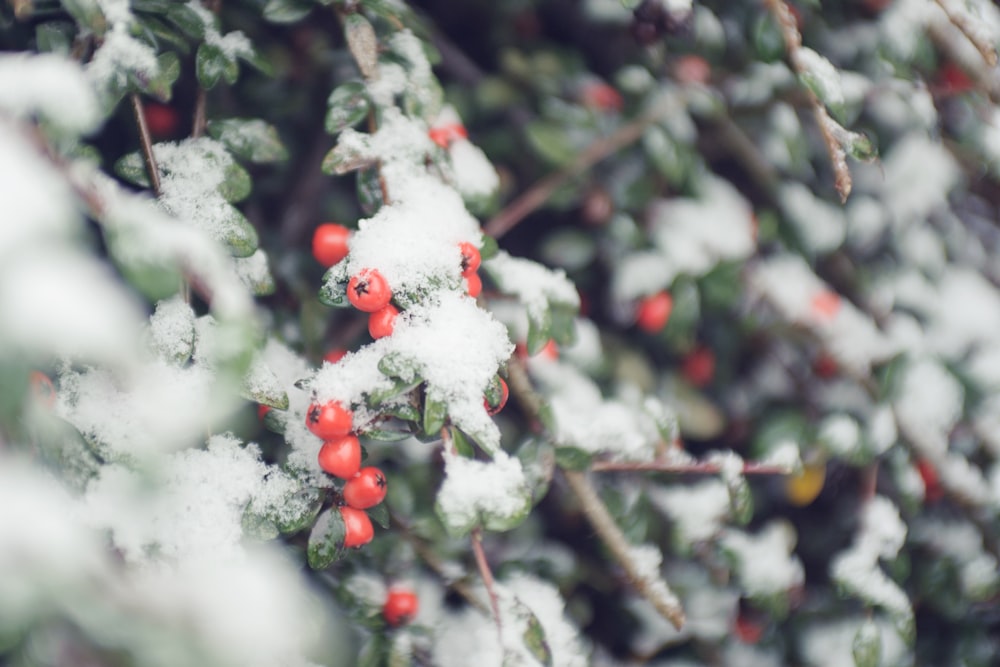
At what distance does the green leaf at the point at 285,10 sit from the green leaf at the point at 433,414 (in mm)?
588

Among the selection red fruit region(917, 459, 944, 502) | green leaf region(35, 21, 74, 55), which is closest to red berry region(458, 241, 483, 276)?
green leaf region(35, 21, 74, 55)

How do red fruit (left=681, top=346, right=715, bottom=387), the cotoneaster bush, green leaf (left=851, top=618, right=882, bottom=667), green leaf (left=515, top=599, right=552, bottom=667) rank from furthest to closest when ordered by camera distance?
1. red fruit (left=681, top=346, right=715, bottom=387)
2. green leaf (left=851, top=618, right=882, bottom=667)
3. green leaf (left=515, top=599, right=552, bottom=667)
4. the cotoneaster bush

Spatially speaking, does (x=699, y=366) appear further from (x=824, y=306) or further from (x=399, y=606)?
(x=399, y=606)

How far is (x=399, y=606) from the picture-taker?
1026mm

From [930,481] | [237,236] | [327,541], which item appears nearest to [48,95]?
[237,236]

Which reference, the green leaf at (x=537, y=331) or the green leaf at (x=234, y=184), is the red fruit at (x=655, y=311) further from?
the green leaf at (x=234, y=184)

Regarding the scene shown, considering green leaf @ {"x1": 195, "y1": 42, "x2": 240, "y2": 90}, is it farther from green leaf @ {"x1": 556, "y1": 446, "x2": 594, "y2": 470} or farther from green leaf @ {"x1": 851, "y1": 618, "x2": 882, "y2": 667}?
green leaf @ {"x1": 851, "y1": 618, "x2": 882, "y2": 667}

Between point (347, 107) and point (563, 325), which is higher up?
point (347, 107)

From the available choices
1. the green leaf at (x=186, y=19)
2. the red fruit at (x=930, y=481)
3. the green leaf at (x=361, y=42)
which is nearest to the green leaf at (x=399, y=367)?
the green leaf at (x=361, y=42)

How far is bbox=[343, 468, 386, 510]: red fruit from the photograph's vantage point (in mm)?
854

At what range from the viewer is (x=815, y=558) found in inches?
58.2

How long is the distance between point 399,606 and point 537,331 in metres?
0.44

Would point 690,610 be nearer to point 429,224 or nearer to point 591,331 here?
point 591,331

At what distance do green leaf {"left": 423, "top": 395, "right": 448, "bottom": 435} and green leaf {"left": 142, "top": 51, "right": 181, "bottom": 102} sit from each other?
0.50 m
